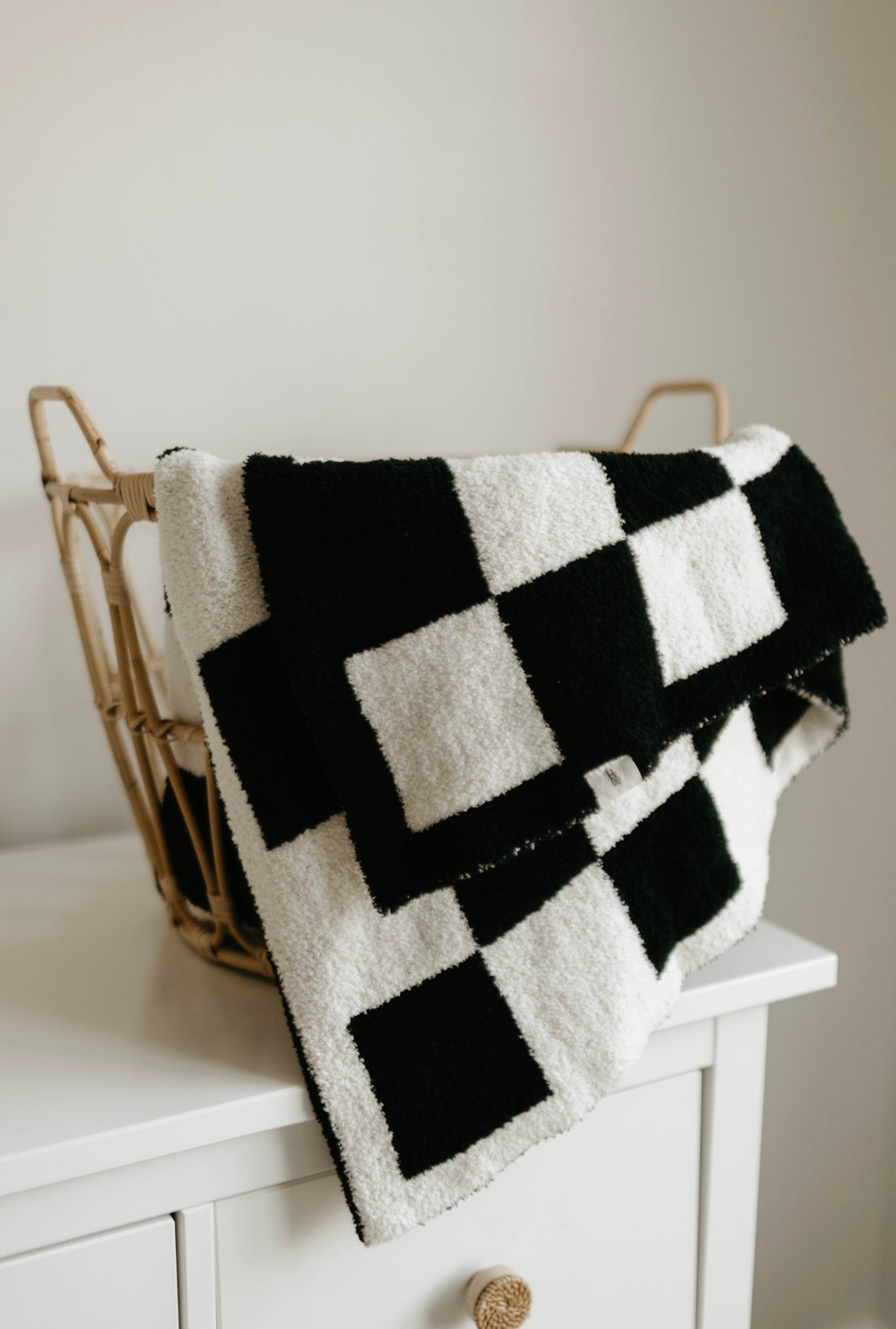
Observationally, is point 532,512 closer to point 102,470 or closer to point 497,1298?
point 102,470

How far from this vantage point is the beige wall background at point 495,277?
2.97ft

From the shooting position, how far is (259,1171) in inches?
21.8

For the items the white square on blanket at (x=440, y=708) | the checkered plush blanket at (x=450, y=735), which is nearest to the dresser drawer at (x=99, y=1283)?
the checkered plush blanket at (x=450, y=735)

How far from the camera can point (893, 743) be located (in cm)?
120

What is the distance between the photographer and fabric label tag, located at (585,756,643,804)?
527 millimetres

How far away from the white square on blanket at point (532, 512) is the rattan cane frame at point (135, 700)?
0.15 m

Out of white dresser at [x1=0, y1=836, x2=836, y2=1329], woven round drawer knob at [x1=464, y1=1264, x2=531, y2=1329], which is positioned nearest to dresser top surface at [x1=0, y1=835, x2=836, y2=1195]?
white dresser at [x1=0, y1=836, x2=836, y2=1329]

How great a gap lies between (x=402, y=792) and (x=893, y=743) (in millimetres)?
845

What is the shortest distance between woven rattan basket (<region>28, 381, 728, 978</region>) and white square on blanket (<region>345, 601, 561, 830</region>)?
0.12 metres

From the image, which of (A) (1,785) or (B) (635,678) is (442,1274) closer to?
(B) (635,678)

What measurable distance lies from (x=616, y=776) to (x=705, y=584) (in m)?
0.11

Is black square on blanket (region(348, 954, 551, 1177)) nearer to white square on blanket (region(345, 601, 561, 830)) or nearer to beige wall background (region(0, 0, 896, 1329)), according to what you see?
white square on blanket (region(345, 601, 561, 830))

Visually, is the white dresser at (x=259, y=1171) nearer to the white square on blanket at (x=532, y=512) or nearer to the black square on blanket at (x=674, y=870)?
the black square on blanket at (x=674, y=870)

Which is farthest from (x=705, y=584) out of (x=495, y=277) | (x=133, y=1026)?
(x=495, y=277)
